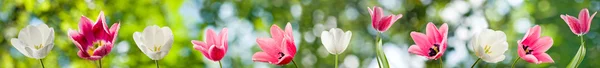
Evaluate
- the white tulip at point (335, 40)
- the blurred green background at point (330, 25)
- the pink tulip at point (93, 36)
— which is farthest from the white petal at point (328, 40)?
the blurred green background at point (330, 25)

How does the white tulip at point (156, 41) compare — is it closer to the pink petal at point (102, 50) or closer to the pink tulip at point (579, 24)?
the pink petal at point (102, 50)

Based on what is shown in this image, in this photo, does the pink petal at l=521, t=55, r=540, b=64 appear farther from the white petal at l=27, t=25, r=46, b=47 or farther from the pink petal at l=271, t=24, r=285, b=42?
the white petal at l=27, t=25, r=46, b=47

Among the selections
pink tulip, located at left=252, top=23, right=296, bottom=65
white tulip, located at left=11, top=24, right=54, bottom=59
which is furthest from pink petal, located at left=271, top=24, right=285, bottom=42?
white tulip, located at left=11, top=24, right=54, bottom=59

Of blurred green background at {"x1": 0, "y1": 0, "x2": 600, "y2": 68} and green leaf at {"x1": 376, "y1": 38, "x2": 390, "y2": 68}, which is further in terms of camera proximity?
blurred green background at {"x1": 0, "y1": 0, "x2": 600, "y2": 68}

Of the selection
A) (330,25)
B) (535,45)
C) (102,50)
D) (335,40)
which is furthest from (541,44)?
(330,25)

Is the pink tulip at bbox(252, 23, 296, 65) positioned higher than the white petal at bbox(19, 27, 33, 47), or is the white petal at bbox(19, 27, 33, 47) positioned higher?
the white petal at bbox(19, 27, 33, 47)

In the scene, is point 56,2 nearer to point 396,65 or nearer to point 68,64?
point 68,64
